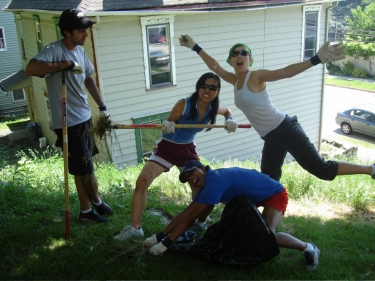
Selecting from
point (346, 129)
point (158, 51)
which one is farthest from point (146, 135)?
point (346, 129)

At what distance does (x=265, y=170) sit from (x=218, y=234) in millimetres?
1174

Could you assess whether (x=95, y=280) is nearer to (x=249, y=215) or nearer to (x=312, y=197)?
(x=249, y=215)

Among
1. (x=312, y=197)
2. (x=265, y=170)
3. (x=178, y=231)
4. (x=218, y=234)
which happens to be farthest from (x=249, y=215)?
(x=312, y=197)

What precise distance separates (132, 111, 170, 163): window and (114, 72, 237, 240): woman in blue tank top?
21.8ft

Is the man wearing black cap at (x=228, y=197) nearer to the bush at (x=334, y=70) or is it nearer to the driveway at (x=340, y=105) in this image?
the driveway at (x=340, y=105)

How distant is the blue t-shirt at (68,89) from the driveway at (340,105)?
1341cm

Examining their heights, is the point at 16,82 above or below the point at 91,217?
below

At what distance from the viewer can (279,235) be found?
353 cm

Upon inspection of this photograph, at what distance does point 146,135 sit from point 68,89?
7283 millimetres

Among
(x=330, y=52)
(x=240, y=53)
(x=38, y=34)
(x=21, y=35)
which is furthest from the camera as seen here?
(x=21, y=35)

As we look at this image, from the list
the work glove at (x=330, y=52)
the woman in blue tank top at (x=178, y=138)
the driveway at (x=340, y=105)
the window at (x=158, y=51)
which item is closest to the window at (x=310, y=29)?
the window at (x=158, y=51)

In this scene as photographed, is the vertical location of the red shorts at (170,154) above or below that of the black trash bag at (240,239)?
above

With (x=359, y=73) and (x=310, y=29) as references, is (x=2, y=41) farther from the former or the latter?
(x=359, y=73)

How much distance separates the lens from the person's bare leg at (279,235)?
3.53 meters
